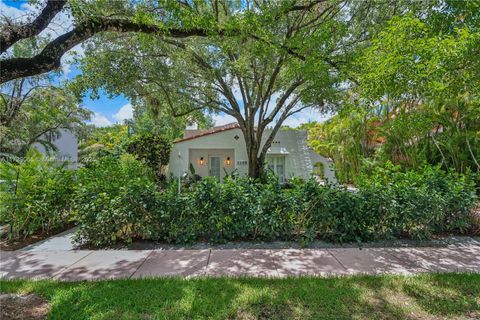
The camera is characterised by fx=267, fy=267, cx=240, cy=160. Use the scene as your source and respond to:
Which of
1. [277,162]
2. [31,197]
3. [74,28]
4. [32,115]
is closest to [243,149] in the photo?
[277,162]

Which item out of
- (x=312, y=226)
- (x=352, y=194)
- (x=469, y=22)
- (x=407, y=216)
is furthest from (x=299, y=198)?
(x=469, y=22)

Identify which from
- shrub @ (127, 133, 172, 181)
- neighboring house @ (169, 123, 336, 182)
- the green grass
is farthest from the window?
the green grass

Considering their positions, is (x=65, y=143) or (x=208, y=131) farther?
(x=65, y=143)

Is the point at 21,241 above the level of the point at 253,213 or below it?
below

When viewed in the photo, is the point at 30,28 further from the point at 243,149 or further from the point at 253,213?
the point at 243,149

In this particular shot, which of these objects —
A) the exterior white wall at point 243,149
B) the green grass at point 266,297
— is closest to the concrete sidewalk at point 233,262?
Result: the green grass at point 266,297

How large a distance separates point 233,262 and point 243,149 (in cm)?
1456

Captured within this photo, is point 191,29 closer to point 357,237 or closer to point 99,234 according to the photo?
point 99,234

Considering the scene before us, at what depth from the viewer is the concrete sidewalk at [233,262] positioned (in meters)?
4.65

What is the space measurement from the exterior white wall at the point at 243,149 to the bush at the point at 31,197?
1152 cm

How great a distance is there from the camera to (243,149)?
19.4m

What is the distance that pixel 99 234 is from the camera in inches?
241

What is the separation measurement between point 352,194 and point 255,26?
4.57 metres

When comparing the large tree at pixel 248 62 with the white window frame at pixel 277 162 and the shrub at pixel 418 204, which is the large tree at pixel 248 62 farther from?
the white window frame at pixel 277 162
